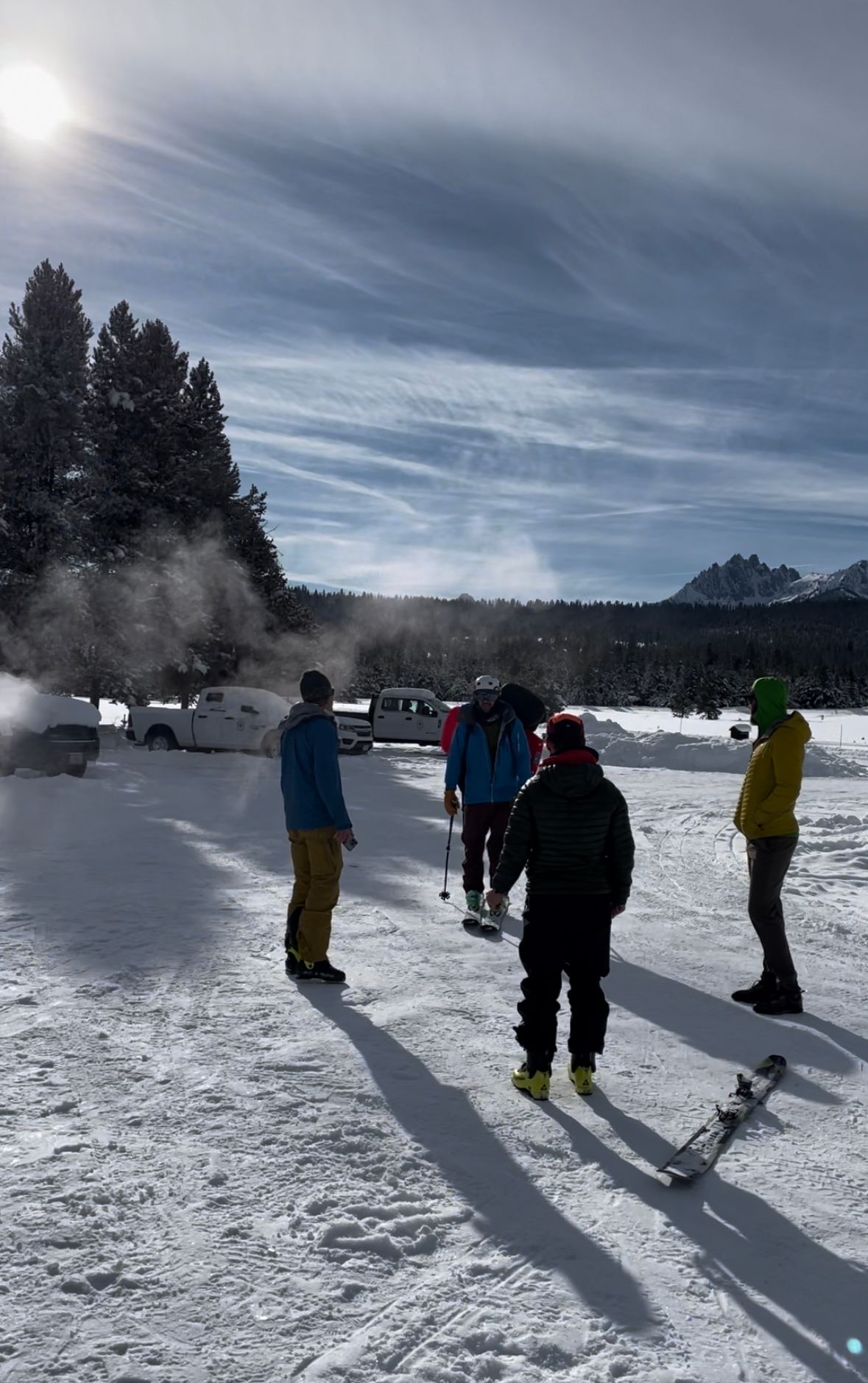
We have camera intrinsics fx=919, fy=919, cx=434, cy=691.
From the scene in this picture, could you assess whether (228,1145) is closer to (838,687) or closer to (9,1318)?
(9,1318)

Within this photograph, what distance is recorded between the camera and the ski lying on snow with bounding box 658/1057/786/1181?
11.5 ft

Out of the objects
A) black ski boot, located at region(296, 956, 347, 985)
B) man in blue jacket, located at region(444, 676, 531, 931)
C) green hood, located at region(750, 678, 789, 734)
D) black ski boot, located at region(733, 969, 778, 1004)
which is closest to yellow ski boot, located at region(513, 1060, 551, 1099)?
black ski boot, located at region(296, 956, 347, 985)

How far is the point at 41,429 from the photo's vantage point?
87.4ft

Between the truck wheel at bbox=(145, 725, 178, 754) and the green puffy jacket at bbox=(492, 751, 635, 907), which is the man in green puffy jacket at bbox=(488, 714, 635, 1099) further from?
the truck wheel at bbox=(145, 725, 178, 754)

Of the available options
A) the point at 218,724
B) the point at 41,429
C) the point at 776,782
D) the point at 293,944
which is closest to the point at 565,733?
the point at 776,782

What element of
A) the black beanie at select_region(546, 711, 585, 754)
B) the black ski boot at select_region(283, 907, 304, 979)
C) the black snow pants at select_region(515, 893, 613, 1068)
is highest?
the black beanie at select_region(546, 711, 585, 754)

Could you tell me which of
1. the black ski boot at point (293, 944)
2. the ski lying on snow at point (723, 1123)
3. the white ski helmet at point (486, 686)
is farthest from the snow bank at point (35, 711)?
the ski lying on snow at point (723, 1123)

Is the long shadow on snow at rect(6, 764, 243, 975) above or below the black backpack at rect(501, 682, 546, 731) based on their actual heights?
below

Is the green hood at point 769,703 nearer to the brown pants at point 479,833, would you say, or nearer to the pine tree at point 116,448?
the brown pants at point 479,833

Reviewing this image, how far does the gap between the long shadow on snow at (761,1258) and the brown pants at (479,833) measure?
12.3ft

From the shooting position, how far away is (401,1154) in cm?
356

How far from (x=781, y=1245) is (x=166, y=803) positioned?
1124 cm

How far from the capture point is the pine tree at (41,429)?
26.1m

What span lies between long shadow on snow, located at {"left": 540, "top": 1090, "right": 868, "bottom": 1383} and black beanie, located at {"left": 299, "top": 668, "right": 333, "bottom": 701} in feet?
9.73
